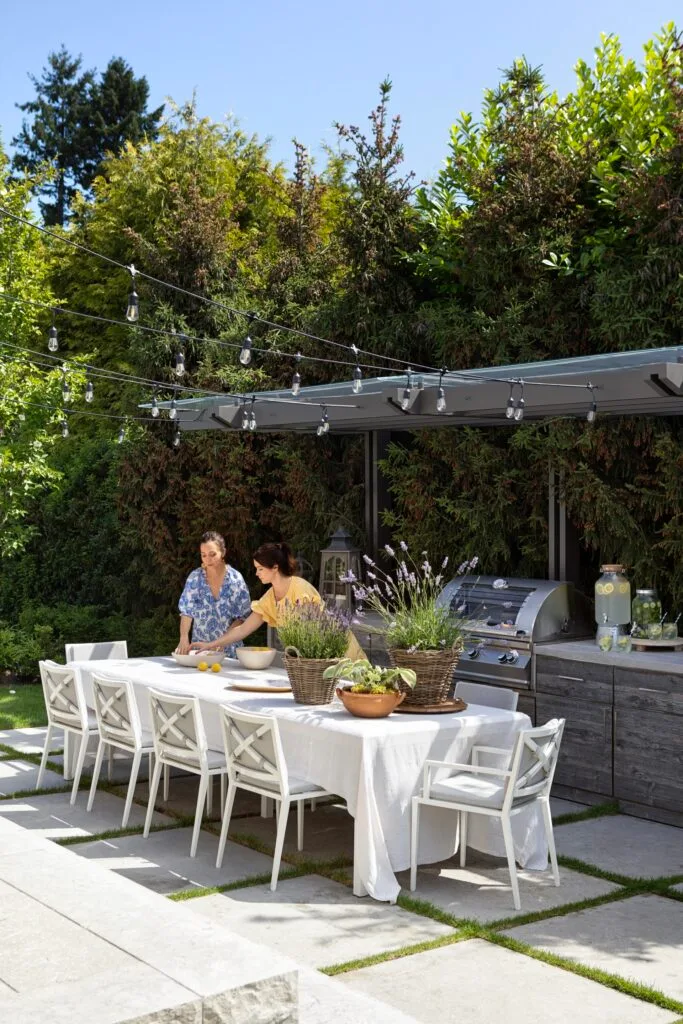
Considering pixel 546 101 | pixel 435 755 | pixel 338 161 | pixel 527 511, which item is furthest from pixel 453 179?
pixel 338 161

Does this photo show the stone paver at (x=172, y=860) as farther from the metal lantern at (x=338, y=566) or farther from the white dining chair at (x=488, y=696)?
the metal lantern at (x=338, y=566)

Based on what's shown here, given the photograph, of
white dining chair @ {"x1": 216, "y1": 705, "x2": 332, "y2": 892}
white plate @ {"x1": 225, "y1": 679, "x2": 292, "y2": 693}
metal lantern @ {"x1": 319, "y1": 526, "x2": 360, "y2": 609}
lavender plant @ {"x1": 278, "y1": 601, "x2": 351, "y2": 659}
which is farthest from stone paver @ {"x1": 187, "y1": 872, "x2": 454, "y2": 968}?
metal lantern @ {"x1": 319, "y1": 526, "x2": 360, "y2": 609}

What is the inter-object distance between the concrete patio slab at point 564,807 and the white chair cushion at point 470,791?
1.46 metres

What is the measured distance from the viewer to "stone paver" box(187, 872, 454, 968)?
4695mm

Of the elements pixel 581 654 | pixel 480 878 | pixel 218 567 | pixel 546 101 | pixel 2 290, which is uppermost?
pixel 546 101

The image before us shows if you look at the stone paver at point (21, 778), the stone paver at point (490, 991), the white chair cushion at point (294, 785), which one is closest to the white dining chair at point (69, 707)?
the stone paver at point (21, 778)

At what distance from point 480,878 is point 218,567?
3.21 meters

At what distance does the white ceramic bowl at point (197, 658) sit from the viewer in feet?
24.5

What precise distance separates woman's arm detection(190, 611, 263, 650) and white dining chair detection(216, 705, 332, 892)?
177cm

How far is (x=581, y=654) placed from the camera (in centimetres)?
721

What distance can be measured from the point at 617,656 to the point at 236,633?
2.45 metres

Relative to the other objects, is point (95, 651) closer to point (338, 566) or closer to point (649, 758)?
point (338, 566)

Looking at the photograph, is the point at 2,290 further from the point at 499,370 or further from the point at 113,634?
the point at 499,370

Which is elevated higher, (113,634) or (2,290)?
(2,290)
